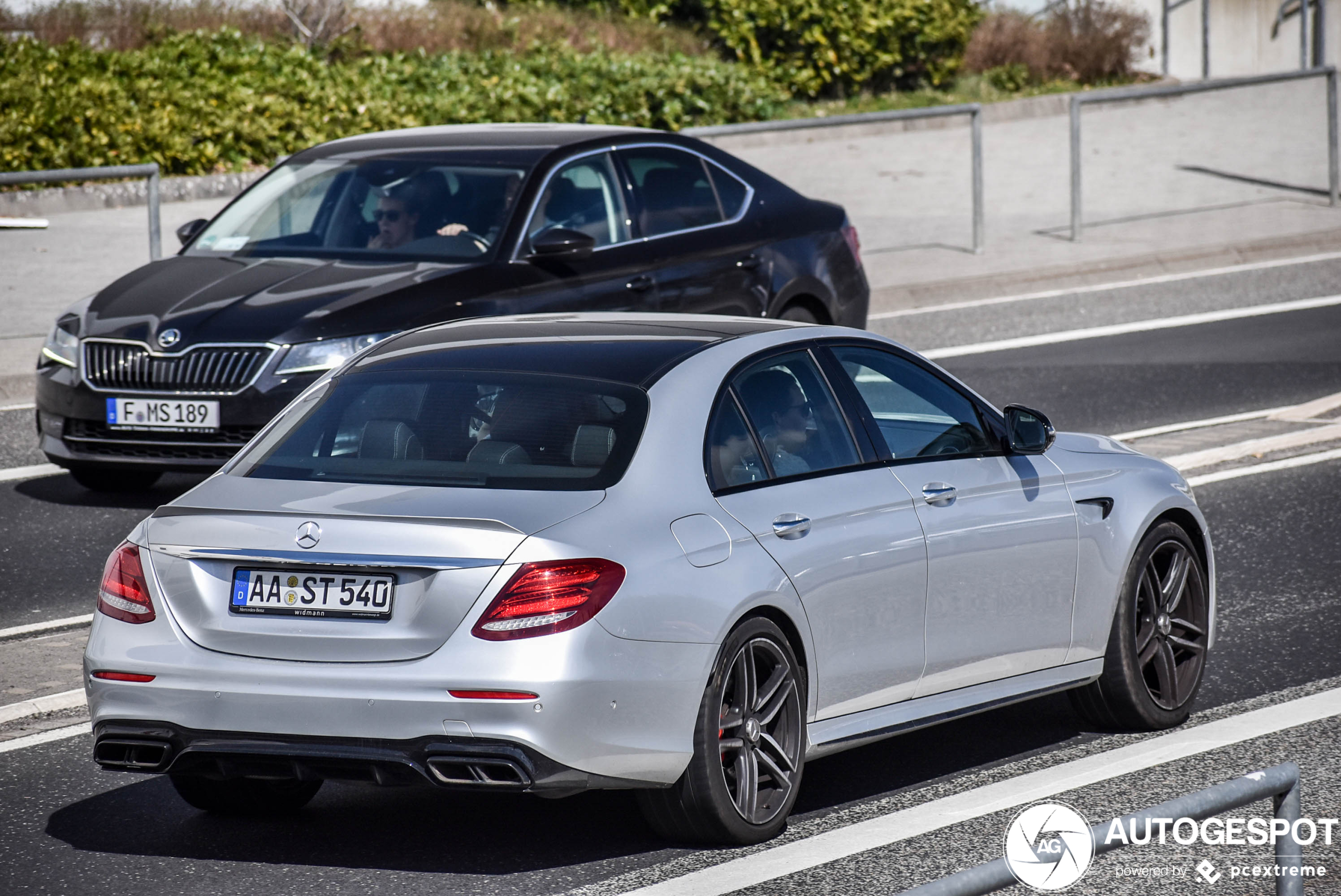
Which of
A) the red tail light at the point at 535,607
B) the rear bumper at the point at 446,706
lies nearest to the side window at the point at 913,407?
the rear bumper at the point at 446,706

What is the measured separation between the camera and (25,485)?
10.8m

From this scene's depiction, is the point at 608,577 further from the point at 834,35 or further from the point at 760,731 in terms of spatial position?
the point at 834,35

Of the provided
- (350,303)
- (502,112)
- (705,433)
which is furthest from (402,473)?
(502,112)

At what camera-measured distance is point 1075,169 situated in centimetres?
2075

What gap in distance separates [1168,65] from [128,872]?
Result: 3192cm

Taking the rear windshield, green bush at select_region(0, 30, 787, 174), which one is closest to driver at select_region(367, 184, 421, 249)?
the rear windshield

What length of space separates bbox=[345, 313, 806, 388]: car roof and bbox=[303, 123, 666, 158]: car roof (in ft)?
16.2

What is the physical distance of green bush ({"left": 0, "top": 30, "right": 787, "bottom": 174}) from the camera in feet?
67.9

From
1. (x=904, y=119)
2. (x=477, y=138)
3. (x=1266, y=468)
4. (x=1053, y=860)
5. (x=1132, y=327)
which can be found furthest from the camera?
(x=904, y=119)

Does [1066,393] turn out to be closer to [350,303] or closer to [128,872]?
[350,303]

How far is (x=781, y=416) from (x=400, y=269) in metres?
4.81

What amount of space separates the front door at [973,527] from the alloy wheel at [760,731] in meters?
0.63

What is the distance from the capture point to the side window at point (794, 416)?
568 centimetres

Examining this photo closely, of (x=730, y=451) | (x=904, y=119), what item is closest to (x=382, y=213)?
(x=730, y=451)
